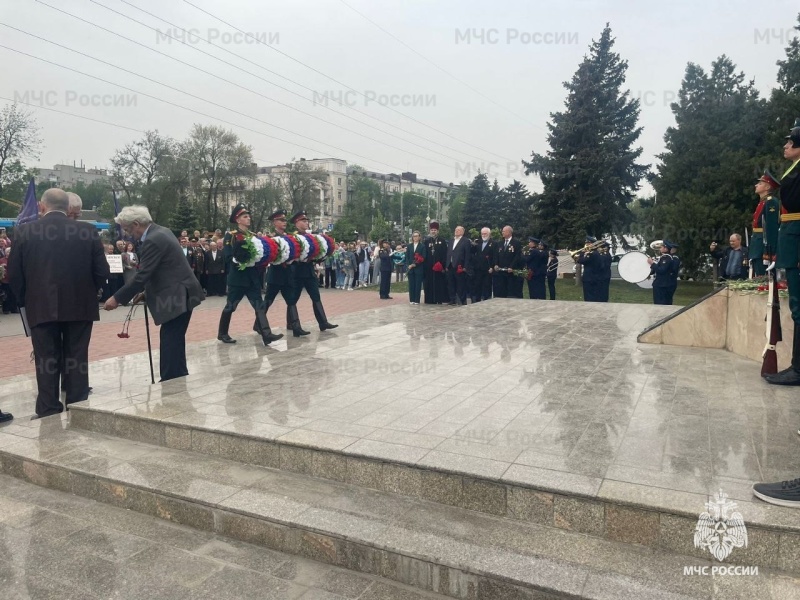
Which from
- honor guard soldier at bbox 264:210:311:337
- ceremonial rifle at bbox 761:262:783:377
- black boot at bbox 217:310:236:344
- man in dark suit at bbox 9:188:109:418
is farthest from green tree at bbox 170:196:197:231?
ceremonial rifle at bbox 761:262:783:377

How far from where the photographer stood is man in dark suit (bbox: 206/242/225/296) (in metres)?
21.4

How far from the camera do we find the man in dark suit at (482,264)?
17.0 m

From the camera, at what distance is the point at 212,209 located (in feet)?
188

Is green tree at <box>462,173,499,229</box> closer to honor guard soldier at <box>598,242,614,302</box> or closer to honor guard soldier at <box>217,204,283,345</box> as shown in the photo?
honor guard soldier at <box>598,242,614,302</box>

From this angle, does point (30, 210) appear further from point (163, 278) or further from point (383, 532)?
point (383, 532)

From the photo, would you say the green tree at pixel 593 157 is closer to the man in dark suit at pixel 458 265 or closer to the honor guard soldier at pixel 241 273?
the man in dark suit at pixel 458 265

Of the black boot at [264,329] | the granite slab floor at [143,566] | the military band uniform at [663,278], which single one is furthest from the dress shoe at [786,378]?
the military band uniform at [663,278]

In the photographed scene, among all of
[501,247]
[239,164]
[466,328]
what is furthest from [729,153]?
[239,164]

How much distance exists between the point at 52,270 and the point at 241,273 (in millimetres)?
3692

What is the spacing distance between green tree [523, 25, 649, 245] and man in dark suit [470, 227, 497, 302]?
1897 cm

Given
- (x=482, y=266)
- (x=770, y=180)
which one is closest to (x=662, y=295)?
(x=482, y=266)

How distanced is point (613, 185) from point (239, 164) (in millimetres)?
35803

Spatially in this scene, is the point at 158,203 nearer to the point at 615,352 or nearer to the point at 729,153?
the point at 729,153

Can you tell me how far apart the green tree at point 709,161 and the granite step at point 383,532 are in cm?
2932
